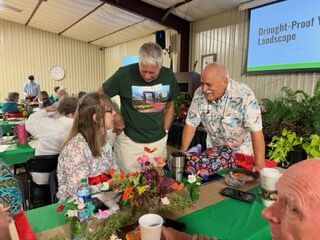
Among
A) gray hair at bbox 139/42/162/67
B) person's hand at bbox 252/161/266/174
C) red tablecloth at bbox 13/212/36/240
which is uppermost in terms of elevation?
gray hair at bbox 139/42/162/67

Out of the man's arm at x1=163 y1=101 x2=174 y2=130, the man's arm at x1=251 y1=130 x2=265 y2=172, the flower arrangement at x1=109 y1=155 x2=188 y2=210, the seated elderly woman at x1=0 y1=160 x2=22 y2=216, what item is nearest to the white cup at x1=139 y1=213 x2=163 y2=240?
the flower arrangement at x1=109 y1=155 x2=188 y2=210

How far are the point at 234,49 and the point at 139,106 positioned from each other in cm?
307

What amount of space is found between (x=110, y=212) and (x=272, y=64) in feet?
11.6

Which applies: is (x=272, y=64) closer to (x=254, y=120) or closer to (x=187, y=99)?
(x=187, y=99)

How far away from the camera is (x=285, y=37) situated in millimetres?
3551

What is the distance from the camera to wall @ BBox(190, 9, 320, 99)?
3.69 m

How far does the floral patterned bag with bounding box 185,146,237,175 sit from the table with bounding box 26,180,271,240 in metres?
0.31

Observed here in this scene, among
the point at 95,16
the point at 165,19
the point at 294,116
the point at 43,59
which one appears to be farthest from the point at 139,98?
the point at 43,59

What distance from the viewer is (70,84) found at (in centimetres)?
976

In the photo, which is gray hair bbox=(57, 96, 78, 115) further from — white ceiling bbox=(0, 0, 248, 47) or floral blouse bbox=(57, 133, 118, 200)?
white ceiling bbox=(0, 0, 248, 47)

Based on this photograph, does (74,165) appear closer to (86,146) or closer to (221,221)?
(86,146)

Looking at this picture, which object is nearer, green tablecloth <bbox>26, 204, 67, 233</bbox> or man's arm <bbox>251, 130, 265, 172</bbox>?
green tablecloth <bbox>26, 204, 67, 233</bbox>

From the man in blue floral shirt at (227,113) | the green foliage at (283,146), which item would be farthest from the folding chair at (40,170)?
the green foliage at (283,146)

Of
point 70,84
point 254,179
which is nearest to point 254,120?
Result: point 254,179
